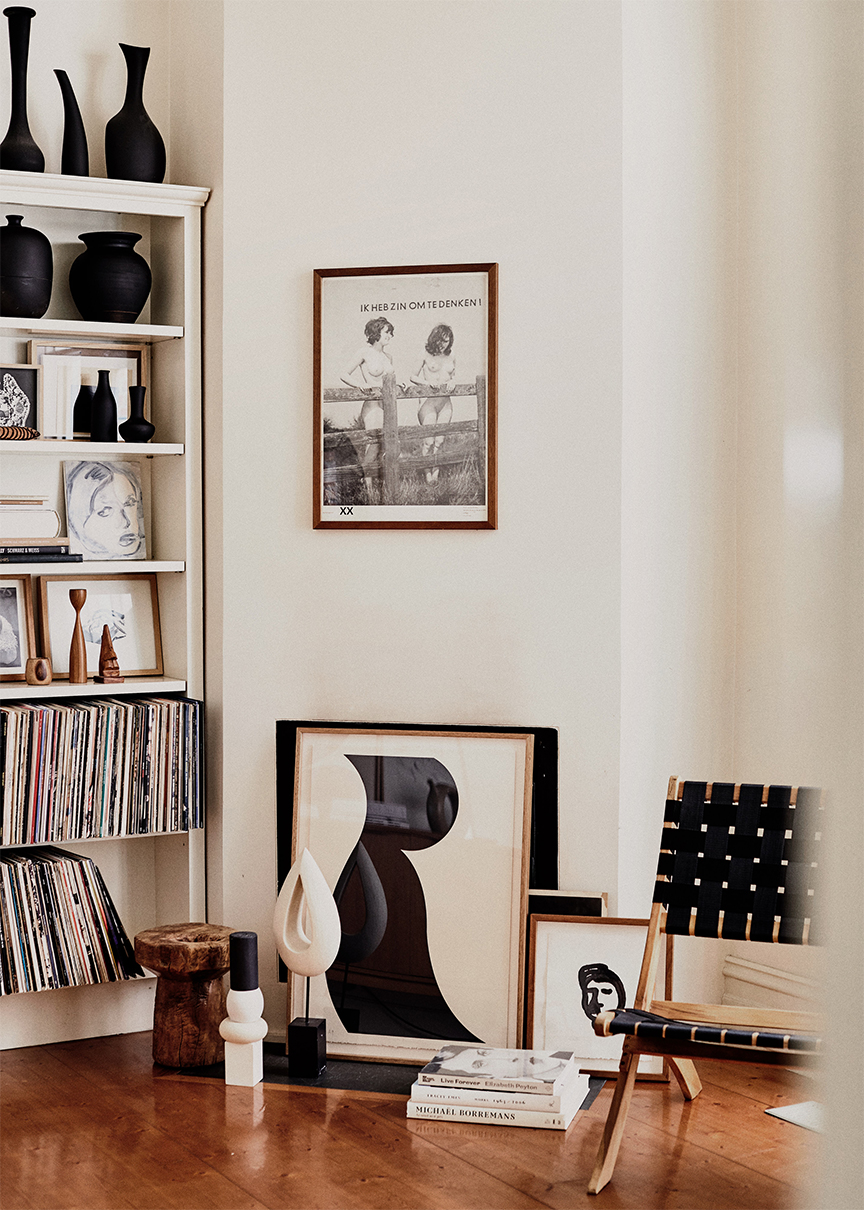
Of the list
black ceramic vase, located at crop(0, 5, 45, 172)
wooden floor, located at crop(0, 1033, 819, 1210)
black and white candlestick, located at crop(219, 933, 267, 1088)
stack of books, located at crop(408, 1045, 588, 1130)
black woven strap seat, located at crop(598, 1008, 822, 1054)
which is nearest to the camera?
black woven strap seat, located at crop(598, 1008, 822, 1054)

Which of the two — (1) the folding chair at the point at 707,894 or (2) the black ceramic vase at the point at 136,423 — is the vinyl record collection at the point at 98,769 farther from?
(1) the folding chair at the point at 707,894

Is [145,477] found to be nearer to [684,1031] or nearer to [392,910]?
[392,910]

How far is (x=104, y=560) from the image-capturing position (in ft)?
11.8

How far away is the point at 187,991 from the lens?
3242mm

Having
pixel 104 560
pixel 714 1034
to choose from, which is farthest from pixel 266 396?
pixel 714 1034

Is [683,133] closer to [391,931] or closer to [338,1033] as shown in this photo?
[391,931]

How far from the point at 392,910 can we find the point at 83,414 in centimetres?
167

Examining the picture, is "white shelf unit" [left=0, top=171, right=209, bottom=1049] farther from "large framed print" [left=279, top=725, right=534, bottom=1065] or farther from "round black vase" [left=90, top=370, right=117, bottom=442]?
"large framed print" [left=279, top=725, right=534, bottom=1065]

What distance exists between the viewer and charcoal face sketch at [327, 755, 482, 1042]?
3289 millimetres

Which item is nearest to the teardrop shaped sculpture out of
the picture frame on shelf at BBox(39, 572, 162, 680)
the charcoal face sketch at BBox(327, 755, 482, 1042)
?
the charcoal face sketch at BBox(327, 755, 482, 1042)

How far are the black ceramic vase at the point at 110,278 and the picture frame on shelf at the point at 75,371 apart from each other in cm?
13

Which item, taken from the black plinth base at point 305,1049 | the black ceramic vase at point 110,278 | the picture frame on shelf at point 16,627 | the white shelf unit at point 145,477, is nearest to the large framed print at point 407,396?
the white shelf unit at point 145,477

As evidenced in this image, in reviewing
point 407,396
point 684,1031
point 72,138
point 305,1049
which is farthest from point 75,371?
point 684,1031

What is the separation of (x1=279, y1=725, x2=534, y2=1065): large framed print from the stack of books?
0.24m
